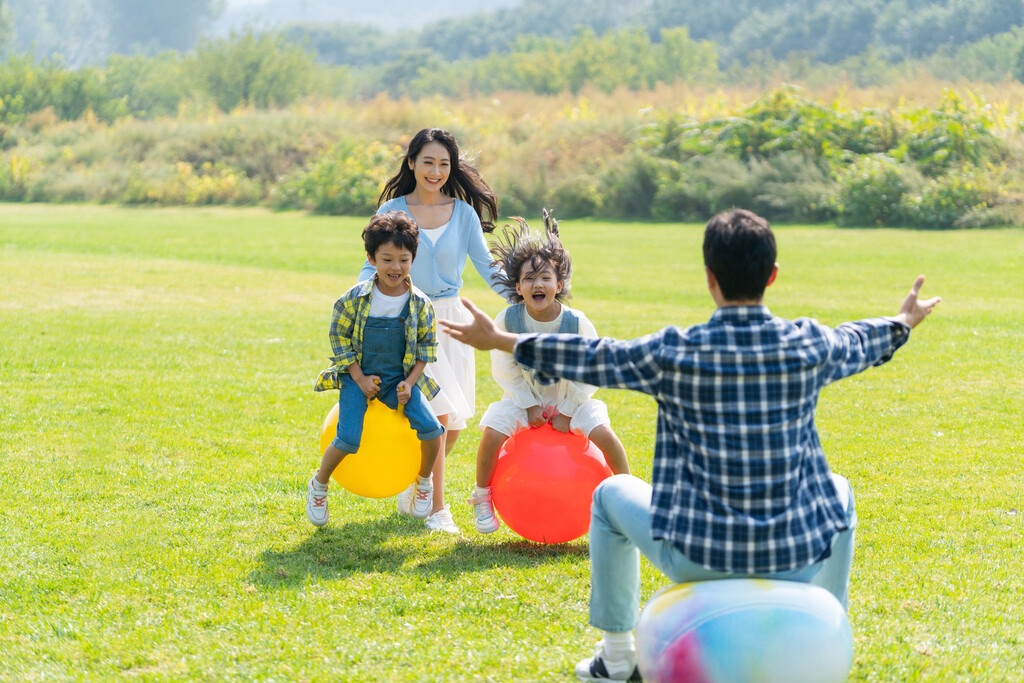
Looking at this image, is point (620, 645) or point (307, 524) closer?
point (620, 645)

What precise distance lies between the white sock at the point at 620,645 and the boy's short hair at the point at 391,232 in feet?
7.29

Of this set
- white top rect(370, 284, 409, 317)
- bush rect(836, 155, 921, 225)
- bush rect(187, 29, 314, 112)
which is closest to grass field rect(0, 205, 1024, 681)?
white top rect(370, 284, 409, 317)

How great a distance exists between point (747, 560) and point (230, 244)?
776 inches

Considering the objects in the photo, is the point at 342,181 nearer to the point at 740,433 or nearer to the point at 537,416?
the point at 537,416

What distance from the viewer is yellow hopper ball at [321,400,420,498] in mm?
5164

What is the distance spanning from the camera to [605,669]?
3740 mm

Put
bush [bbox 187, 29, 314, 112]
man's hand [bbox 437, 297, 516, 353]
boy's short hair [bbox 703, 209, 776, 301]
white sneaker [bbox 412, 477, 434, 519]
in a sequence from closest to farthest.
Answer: boy's short hair [bbox 703, 209, 776, 301]
man's hand [bbox 437, 297, 516, 353]
white sneaker [bbox 412, 477, 434, 519]
bush [bbox 187, 29, 314, 112]

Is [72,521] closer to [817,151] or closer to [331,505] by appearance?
[331,505]

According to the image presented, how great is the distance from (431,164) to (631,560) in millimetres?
2812

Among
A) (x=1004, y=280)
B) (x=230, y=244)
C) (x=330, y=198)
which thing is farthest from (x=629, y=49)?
(x=1004, y=280)

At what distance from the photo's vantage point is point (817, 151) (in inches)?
1033

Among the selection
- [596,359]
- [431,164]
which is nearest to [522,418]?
[431,164]

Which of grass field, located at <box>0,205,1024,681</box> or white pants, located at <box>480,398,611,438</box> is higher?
white pants, located at <box>480,398,611,438</box>

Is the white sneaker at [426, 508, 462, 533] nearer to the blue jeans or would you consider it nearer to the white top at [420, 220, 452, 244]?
the white top at [420, 220, 452, 244]
